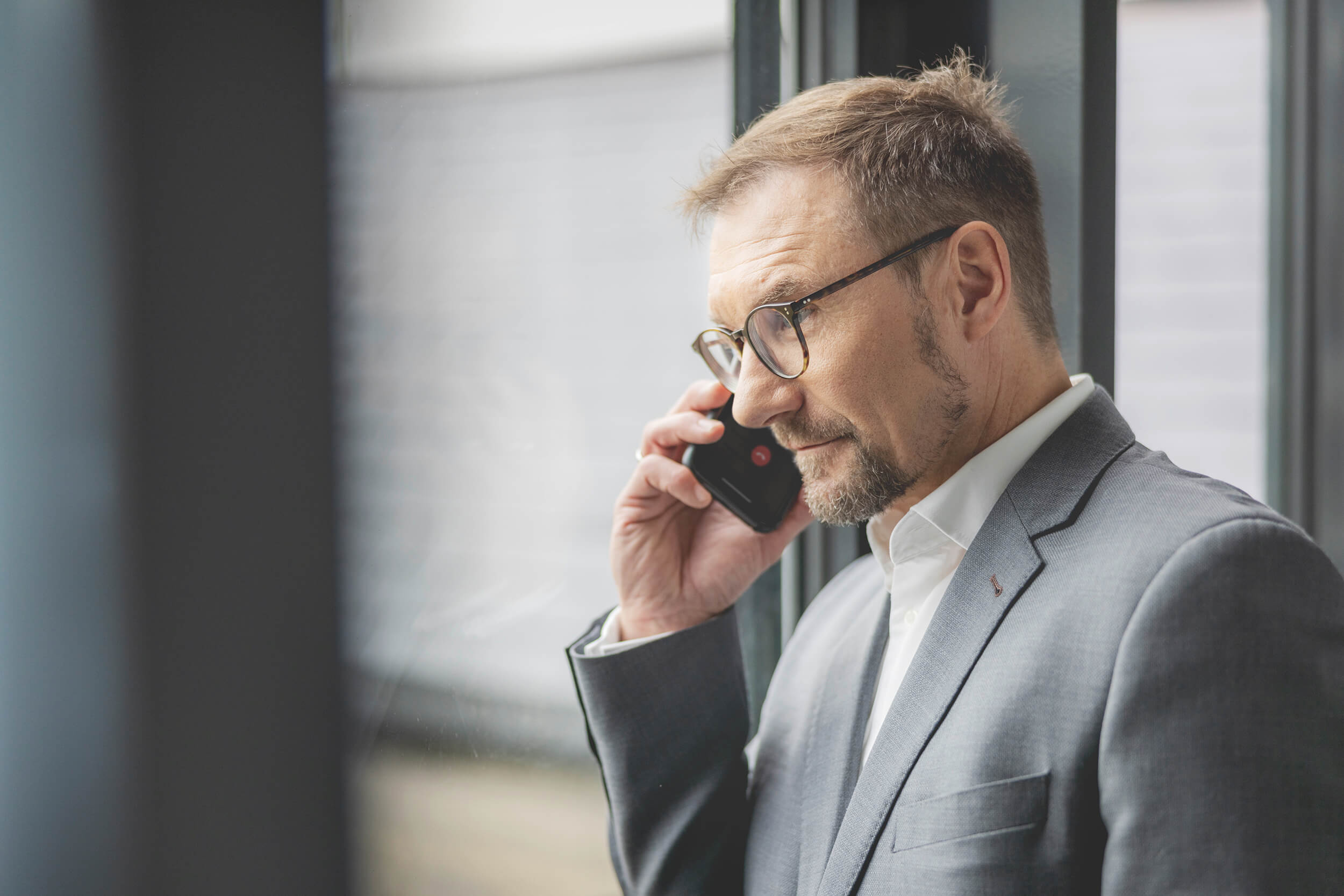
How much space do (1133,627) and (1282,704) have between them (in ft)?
0.34

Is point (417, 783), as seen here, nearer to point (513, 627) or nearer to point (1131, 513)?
point (513, 627)

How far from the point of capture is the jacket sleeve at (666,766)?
1019 millimetres

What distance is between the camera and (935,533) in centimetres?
89

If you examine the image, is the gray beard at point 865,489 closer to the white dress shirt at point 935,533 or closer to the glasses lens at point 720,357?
the white dress shirt at point 935,533

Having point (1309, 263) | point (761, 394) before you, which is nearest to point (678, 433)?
point (761, 394)

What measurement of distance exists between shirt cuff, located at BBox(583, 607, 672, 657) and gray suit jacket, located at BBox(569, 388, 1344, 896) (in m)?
0.23

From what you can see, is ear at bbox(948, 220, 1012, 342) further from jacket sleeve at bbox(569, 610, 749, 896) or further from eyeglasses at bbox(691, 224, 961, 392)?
jacket sleeve at bbox(569, 610, 749, 896)

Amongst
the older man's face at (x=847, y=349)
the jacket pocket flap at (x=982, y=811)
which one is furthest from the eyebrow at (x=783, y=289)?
the jacket pocket flap at (x=982, y=811)

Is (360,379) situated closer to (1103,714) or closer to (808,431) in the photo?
(808,431)

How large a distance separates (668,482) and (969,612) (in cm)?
42

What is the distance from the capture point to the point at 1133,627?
65 cm

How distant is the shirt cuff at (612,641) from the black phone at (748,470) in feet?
0.61

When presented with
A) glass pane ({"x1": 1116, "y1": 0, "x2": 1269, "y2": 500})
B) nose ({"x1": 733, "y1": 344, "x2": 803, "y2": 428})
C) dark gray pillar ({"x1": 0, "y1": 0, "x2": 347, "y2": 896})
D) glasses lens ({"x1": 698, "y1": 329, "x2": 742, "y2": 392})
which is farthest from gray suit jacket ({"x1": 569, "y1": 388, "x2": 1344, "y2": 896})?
glass pane ({"x1": 1116, "y1": 0, "x2": 1269, "y2": 500})

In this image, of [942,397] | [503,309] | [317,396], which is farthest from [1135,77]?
[317,396]
